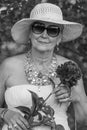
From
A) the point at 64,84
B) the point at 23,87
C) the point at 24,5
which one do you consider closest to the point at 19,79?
the point at 23,87

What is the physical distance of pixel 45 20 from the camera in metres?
4.00

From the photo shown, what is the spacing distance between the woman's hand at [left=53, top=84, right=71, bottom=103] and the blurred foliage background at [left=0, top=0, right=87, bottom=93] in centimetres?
119

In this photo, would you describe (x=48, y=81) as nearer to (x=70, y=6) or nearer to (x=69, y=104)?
(x=69, y=104)

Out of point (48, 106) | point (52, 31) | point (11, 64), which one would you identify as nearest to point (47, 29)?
point (52, 31)

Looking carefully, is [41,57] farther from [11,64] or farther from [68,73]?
[68,73]

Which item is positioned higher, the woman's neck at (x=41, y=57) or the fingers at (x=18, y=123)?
the woman's neck at (x=41, y=57)

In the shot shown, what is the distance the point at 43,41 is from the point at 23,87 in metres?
0.43

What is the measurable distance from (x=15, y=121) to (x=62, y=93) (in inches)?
16.4

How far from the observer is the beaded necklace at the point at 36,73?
4.16m

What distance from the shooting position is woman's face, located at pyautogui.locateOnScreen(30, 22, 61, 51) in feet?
13.3

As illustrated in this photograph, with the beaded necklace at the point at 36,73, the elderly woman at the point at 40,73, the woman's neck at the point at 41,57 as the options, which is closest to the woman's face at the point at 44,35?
the elderly woman at the point at 40,73

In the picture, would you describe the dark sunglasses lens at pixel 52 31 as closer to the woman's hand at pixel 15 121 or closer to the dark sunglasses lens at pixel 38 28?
the dark sunglasses lens at pixel 38 28

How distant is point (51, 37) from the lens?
13.3ft

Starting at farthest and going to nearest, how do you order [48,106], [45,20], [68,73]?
[45,20] → [48,106] → [68,73]
